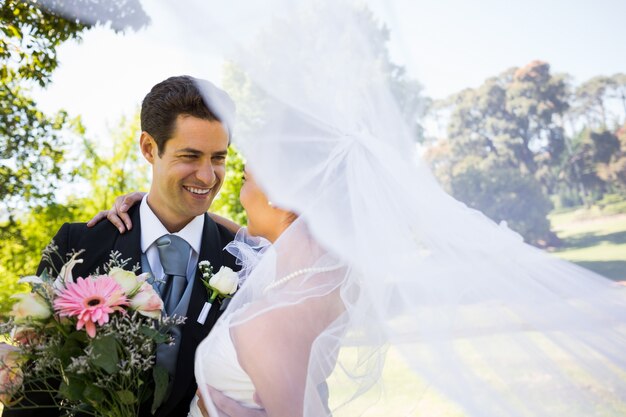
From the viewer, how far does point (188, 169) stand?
107 inches

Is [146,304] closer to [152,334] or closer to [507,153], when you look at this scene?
[152,334]

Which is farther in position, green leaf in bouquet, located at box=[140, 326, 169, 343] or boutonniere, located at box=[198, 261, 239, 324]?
boutonniere, located at box=[198, 261, 239, 324]

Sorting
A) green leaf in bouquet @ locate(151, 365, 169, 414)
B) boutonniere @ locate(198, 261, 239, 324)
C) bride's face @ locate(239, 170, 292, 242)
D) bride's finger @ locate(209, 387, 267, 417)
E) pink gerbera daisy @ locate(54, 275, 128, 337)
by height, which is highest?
bride's face @ locate(239, 170, 292, 242)

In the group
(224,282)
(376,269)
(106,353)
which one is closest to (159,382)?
(106,353)

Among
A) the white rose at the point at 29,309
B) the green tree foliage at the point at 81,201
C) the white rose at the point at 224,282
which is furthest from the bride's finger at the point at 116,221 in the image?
the green tree foliage at the point at 81,201

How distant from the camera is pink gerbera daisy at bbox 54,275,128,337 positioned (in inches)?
70.6

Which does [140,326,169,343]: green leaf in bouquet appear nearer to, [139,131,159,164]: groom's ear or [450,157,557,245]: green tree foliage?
[139,131,159,164]: groom's ear

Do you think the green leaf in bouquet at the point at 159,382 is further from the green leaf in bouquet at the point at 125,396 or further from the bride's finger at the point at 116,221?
the bride's finger at the point at 116,221

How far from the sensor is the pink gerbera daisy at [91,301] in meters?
1.79

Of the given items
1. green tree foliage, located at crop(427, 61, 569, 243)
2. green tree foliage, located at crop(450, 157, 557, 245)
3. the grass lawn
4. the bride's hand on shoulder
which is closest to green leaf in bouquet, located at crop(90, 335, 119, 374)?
the bride's hand on shoulder

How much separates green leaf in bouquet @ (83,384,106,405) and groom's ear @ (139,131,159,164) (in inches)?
50.2

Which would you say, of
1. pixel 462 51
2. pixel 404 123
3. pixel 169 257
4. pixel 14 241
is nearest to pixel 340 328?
pixel 404 123

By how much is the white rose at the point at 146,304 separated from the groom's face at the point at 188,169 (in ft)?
2.72

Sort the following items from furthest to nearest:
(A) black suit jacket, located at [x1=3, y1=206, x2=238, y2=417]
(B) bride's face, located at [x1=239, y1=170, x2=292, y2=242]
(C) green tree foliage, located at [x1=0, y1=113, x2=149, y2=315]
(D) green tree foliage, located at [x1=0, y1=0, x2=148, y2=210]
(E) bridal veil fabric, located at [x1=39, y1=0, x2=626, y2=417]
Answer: (C) green tree foliage, located at [x1=0, y1=113, x2=149, y2=315], (D) green tree foliage, located at [x1=0, y1=0, x2=148, y2=210], (A) black suit jacket, located at [x1=3, y1=206, x2=238, y2=417], (B) bride's face, located at [x1=239, y1=170, x2=292, y2=242], (E) bridal veil fabric, located at [x1=39, y1=0, x2=626, y2=417]
